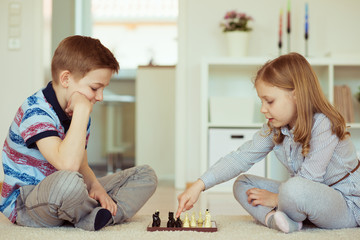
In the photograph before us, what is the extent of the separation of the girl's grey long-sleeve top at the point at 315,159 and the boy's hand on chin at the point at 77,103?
0.41 metres

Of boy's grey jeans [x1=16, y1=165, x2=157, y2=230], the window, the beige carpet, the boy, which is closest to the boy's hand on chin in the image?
the boy

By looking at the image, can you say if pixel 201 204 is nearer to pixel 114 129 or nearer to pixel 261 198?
pixel 261 198

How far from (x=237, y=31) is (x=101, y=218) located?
1943 millimetres

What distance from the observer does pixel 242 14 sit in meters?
3.08

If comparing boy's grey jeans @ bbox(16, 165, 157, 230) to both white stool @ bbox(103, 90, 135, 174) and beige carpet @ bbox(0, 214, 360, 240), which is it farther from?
white stool @ bbox(103, 90, 135, 174)

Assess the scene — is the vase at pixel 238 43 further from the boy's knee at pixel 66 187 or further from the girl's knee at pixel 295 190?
the boy's knee at pixel 66 187

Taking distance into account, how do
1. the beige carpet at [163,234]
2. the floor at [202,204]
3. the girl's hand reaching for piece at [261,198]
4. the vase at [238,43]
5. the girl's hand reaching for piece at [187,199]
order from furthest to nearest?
the vase at [238,43] → the floor at [202,204] → the girl's hand reaching for piece at [261,198] → the girl's hand reaching for piece at [187,199] → the beige carpet at [163,234]

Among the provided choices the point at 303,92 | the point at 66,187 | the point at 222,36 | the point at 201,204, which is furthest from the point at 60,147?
the point at 222,36

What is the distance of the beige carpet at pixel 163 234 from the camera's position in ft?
4.21

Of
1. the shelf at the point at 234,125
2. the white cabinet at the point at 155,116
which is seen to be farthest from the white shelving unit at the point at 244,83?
the white cabinet at the point at 155,116

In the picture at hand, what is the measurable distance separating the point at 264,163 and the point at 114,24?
430 centimetres

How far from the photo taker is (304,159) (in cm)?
146

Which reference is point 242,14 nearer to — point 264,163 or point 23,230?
point 264,163

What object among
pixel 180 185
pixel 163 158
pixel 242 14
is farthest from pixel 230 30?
pixel 163 158
